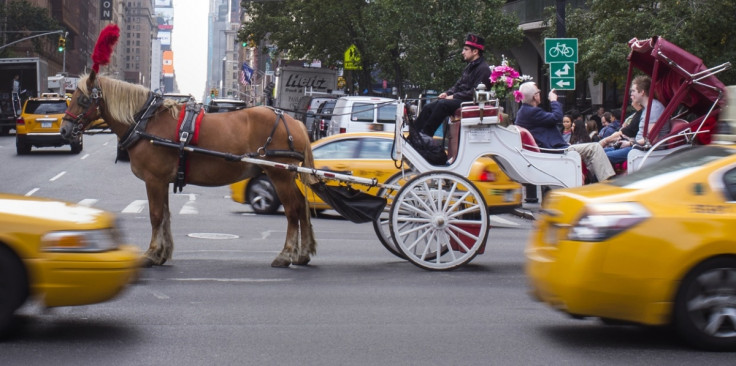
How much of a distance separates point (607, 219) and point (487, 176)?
973 centimetres

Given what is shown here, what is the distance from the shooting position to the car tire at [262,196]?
18438 millimetres

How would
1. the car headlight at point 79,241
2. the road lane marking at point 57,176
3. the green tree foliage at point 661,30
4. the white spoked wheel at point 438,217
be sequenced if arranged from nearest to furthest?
the car headlight at point 79,241 < the white spoked wheel at point 438,217 < the green tree foliage at point 661,30 < the road lane marking at point 57,176

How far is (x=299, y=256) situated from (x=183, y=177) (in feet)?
5.14

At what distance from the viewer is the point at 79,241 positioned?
22.8 feet

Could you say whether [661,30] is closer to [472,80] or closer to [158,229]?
[472,80]

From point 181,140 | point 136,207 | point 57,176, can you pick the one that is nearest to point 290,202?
point 181,140

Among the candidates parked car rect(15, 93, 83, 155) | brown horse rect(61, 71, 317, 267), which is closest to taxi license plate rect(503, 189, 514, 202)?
brown horse rect(61, 71, 317, 267)

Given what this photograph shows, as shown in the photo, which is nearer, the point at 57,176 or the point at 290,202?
the point at 290,202

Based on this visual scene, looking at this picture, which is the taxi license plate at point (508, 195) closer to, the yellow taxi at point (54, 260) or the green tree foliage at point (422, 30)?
the yellow taxi at point (54, 260)

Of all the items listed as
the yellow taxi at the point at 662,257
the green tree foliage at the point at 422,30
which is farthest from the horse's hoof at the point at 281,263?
the green tree foliage at the point at 422,30

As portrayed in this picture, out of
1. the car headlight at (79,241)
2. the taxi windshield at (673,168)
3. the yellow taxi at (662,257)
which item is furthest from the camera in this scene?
the taxi windshield at (673,168)

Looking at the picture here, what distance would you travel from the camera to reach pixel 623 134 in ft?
40.5

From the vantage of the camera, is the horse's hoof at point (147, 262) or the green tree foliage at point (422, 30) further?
the green tree foliage at point (422, 30)

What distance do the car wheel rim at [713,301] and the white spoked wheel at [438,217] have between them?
13.6 feet
